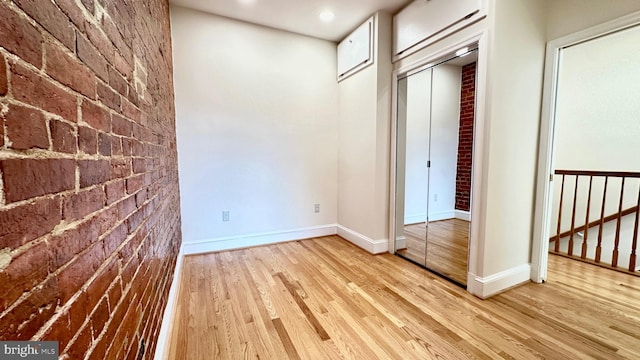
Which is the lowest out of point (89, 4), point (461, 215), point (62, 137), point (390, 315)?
point (390, 315)

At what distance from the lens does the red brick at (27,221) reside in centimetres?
37

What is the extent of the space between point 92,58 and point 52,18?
0.21m

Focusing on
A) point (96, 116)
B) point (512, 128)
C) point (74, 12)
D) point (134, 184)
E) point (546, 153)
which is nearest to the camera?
point (74, 12)

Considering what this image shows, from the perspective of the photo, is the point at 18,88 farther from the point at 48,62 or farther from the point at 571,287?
the point at 571,287

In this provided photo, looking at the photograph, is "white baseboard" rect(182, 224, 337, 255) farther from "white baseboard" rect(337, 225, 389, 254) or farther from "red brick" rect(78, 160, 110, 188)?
"red brick" rect(78, 160, 110, 188)

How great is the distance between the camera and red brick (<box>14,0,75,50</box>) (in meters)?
0.45

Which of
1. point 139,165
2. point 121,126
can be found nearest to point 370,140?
point 139,165

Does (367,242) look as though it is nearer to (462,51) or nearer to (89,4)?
(462,51)

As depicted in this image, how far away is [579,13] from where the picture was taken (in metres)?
1.89

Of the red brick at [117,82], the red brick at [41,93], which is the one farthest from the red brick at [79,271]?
the red brick at [117,82]

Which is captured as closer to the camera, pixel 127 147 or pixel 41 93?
pixel 41 93

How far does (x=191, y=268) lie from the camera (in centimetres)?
255

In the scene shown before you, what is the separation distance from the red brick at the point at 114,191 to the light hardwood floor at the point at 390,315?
3.64 feet

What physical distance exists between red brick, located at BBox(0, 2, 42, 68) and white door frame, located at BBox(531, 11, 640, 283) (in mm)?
2921
